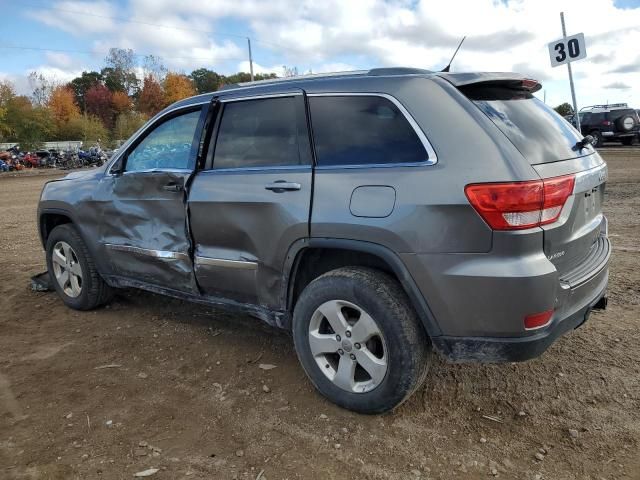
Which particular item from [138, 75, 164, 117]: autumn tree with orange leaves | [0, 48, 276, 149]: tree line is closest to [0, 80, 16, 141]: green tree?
[0, 48, 276, 149]: tree line

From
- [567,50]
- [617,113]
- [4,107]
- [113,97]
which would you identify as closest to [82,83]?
[113,97]

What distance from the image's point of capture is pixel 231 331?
417cm

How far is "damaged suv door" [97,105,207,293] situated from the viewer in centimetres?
366

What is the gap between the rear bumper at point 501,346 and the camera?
2504mm

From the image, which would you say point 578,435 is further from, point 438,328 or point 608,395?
point 438,328

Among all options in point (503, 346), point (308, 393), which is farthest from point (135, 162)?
point (503, 346)

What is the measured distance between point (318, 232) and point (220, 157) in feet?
3.41

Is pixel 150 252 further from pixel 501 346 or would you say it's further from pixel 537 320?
pixel 537 320

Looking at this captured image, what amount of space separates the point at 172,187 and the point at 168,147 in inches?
16.5

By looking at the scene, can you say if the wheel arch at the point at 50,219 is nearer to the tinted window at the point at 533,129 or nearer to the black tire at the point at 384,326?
the black tire at the point at 384,326

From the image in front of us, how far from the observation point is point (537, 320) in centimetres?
247

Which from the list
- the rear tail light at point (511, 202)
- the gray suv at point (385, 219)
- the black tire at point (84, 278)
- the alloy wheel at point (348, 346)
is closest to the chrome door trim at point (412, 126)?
the gray suv at point (385, 219)

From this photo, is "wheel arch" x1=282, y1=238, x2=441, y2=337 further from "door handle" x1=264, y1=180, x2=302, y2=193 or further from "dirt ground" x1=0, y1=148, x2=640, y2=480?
"dirt ground" x1=0, y1=148, x2=640, y2=480

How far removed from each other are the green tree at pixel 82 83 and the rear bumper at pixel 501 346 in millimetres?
100931
